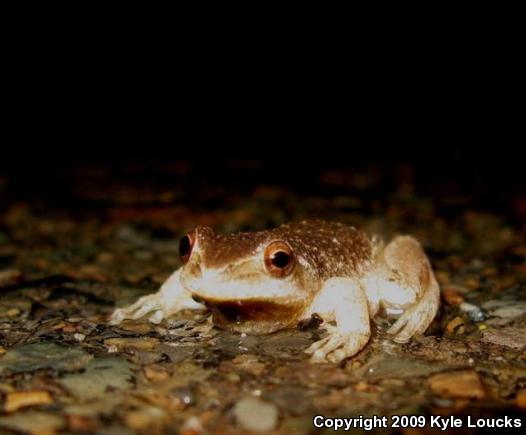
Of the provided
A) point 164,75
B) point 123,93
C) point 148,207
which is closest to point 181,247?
point 148,207

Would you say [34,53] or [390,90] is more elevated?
[34,53]

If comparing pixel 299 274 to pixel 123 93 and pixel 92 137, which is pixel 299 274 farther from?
pixel 123 93

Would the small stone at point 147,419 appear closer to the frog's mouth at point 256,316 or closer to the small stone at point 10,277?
the frog's mouth at point 256,316

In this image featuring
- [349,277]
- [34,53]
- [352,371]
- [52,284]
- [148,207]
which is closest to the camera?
[352,371]

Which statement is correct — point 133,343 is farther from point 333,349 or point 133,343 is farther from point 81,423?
point 333,349

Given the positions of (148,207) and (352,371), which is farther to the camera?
(148,207)

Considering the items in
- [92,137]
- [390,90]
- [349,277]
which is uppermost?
[390,90]

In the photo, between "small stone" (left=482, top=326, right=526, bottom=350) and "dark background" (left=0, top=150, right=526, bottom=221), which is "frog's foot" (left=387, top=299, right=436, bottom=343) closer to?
"small stone" (left=482, top=326, right=526, bottom=350)
